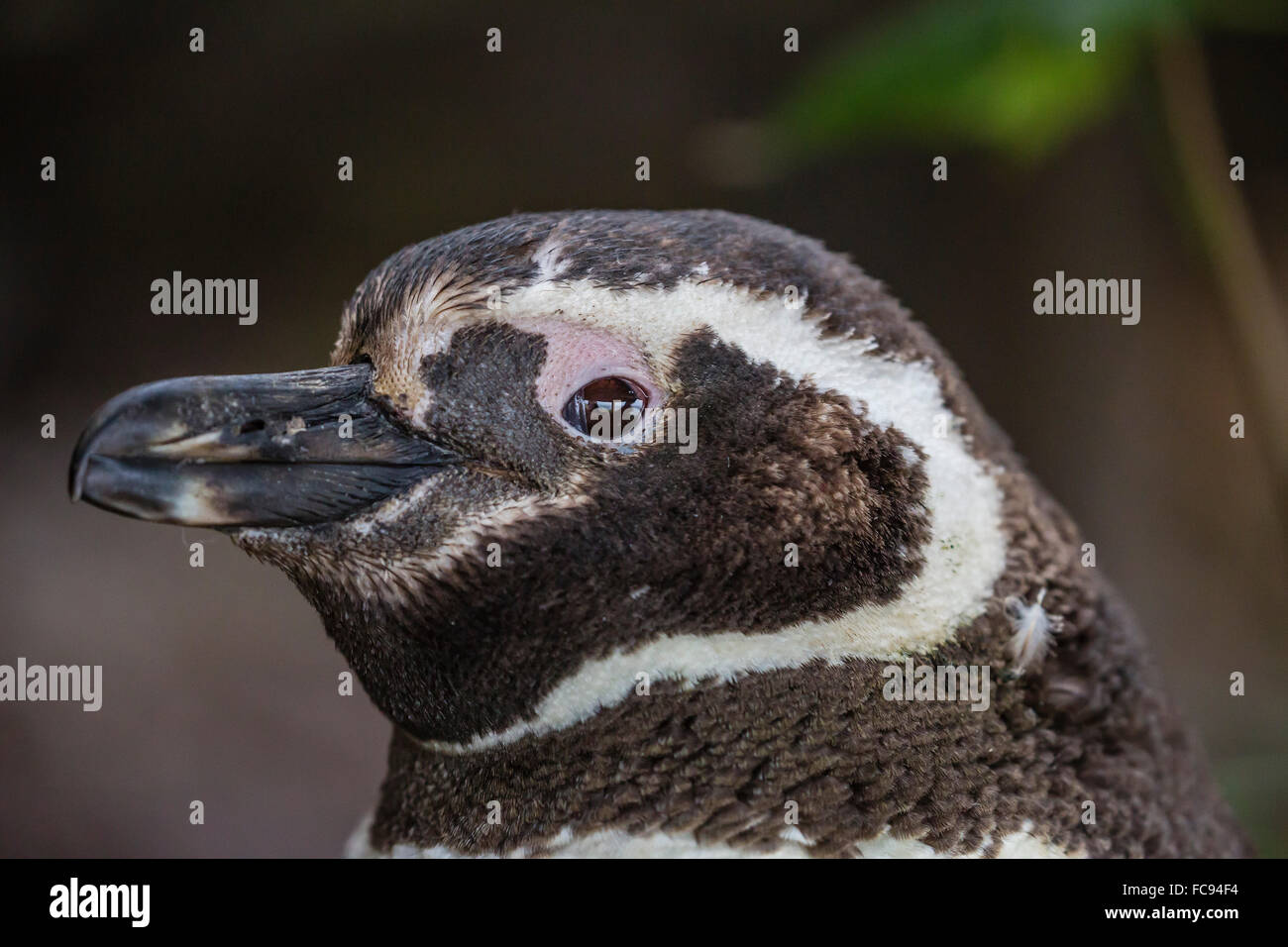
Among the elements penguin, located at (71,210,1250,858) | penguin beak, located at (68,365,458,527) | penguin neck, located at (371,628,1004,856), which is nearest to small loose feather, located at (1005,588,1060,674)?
penguin, located at (71,210,1250,858)

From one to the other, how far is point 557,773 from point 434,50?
475cm

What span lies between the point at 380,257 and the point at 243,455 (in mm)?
4685

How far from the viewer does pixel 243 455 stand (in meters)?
1.61

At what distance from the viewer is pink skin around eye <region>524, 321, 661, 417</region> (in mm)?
1630

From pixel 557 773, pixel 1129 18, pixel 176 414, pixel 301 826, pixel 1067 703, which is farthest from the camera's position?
pixel 301 826

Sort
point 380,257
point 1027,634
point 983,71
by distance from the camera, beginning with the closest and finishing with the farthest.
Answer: point 1027,634 < point 983,71 < point 380,257

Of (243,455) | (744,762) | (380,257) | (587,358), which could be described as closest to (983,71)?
(587,358)

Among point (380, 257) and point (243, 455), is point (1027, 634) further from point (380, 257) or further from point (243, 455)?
point (380, 257)

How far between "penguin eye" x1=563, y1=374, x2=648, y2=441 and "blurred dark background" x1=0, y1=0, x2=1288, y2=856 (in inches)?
122

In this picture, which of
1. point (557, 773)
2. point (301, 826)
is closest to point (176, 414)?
point (557, 773)

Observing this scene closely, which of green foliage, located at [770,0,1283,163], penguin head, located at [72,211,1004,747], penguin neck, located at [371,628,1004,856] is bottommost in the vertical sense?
penguin neck, located at [371,628,1004,856]

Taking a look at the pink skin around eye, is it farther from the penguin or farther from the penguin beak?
the penguin beak

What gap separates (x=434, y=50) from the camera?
5.71 meters

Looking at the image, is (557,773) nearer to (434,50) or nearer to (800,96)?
(800,96)
